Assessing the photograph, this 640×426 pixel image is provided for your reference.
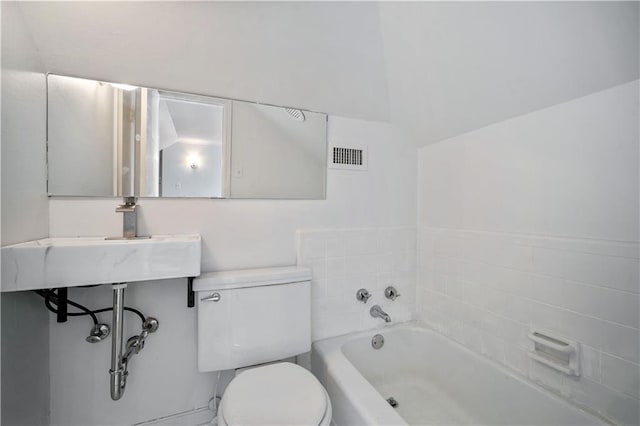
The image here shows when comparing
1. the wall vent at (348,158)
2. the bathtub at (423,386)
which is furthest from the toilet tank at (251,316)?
the wall vent at (348,158)

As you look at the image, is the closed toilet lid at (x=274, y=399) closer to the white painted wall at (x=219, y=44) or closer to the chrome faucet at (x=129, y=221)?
the chrome faucet at (x=129, y=221)

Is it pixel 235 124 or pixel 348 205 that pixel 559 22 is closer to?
pixel 348 205

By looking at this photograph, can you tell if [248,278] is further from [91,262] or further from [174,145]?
[174,145]

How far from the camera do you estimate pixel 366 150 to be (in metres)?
1.83

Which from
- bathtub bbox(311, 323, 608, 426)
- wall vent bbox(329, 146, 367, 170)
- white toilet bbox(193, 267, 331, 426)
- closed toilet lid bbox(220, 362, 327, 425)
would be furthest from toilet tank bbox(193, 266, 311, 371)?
wall vent bbox(329, 146, 367, 170)

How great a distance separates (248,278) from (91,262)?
616mm

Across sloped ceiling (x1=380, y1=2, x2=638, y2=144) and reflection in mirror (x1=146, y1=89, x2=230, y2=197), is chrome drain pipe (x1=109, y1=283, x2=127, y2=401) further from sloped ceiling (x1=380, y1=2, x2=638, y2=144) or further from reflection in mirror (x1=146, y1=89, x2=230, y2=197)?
sloped ceiling (x1=380, y1=2, x2=638, y2=144)

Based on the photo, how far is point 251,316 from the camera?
1.34 metres

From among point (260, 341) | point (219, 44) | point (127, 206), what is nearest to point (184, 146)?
point (127, 206)

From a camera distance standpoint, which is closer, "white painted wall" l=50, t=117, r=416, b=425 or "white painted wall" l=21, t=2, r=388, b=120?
"white painted wall" l=21, t=2, r=388, b=120

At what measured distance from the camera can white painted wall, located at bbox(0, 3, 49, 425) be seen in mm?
929

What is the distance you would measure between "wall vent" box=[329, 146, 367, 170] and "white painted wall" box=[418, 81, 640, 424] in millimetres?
526

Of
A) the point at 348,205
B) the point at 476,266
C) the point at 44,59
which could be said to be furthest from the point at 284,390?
the point at 44,59

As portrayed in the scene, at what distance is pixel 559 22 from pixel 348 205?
1233mm
